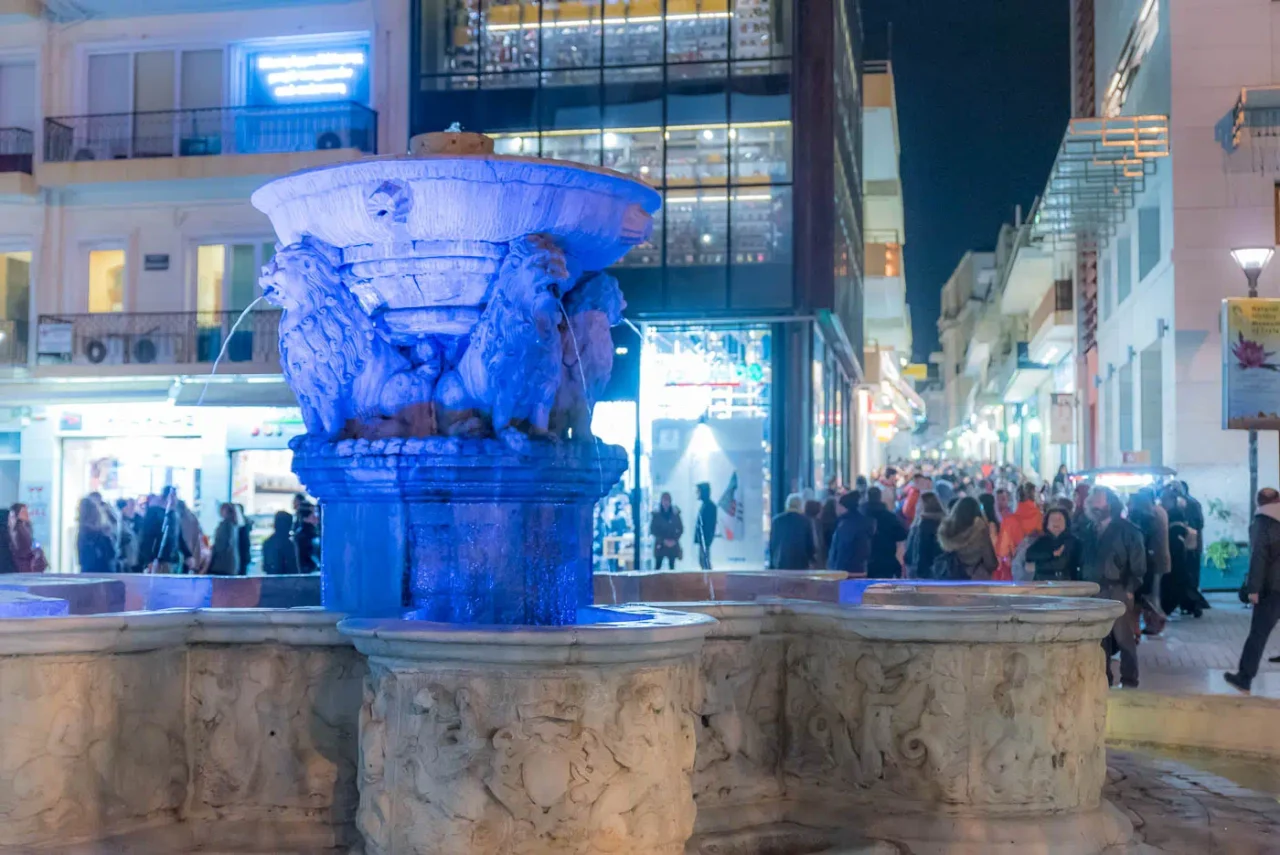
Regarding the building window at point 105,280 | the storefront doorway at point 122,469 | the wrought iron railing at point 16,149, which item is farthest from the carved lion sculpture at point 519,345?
the wrought iron railing at point 16,149

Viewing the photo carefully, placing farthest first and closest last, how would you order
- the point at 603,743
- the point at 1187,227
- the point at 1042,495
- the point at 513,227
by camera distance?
the point at 1042,495
the point at 1187,227
the point at 513,227
the point at 603,743

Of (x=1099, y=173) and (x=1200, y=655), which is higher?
(x=1099, y=173)

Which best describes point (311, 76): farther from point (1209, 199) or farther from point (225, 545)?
point (1209, 199)

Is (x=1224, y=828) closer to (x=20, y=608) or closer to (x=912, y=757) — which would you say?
(x=912, y=757)

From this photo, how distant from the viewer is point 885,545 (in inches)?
617

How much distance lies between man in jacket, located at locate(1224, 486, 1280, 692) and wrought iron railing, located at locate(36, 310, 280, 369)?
1923 centimetres

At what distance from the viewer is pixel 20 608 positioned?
6.45 metres

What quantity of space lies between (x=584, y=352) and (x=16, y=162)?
77.7 feet

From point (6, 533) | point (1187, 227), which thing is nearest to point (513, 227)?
point (6, 533)

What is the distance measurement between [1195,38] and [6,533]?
1957cm

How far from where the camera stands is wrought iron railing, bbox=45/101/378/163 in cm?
2806

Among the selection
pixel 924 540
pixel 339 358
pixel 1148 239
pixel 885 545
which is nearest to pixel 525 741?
pixel 339 358

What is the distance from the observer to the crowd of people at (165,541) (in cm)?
1589

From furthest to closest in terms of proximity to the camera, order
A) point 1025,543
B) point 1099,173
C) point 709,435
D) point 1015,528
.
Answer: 1. point 1099,173
2. point 709,435
3. point 1015,528
4. point 1025,543
